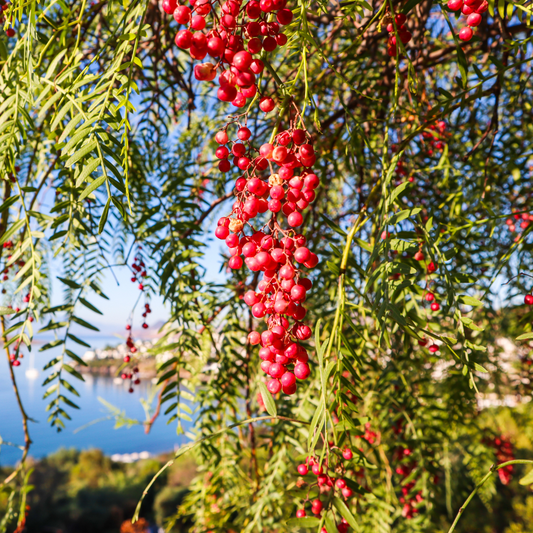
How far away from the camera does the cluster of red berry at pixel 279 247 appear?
0.36 meters

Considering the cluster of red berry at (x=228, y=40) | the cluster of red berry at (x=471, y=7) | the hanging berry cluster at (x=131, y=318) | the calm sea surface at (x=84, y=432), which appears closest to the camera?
the cluster of red berry at (x=228, y=40)

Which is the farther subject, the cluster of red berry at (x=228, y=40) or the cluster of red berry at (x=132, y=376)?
the cluster of red berry at (x=132, y=376)

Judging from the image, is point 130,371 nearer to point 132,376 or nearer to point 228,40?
point 132,376

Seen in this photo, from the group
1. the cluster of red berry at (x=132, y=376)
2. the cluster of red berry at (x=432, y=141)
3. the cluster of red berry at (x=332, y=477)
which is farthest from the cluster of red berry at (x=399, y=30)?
the cluster of red berry at (x=132, y=376)

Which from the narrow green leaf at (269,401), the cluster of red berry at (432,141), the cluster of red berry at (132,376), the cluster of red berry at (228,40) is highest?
the cluster of red berry at (432,141)

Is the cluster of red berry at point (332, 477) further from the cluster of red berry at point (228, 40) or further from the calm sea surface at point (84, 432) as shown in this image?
the calm sea surface at point (84, 432)

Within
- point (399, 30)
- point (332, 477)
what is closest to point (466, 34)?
point (399, 30)

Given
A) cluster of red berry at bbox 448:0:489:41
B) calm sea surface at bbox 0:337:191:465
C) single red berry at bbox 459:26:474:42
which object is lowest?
calm sea surface at bbox 0:337:191:465

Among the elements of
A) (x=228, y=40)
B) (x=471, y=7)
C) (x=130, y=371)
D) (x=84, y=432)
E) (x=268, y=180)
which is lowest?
(x=84, y=432)

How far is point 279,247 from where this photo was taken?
1.27 feet

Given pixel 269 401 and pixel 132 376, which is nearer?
pixel 269 401

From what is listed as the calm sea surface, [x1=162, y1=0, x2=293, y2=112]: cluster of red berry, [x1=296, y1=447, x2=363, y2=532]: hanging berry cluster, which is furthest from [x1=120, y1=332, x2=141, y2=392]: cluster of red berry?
the calm sea surface

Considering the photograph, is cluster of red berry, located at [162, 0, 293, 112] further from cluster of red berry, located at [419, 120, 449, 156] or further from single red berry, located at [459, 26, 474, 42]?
cluster of red berry, located at [419, 120, 449, 156]

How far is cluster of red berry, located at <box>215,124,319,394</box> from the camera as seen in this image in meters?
0.36
